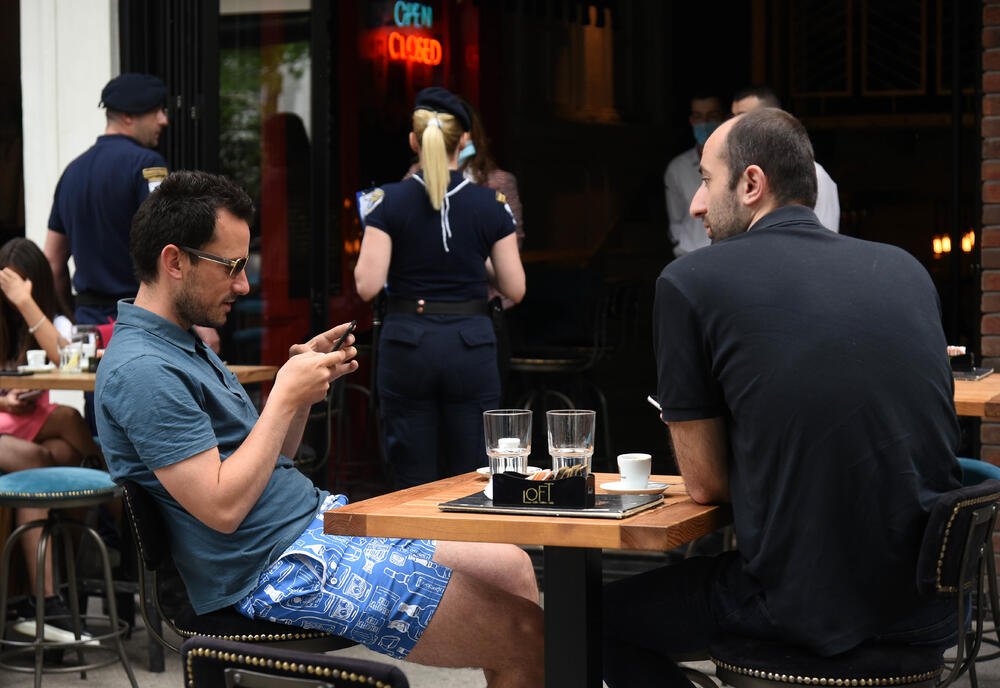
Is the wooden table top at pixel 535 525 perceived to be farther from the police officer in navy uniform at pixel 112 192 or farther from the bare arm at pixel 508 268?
the police officer in navy uniform at pixel 112 192

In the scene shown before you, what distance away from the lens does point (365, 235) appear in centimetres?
447

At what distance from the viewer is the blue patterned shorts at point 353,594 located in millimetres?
2582

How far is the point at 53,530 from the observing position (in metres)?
4.20

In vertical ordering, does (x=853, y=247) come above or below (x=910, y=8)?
below

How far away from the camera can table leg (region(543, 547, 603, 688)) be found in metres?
2.31

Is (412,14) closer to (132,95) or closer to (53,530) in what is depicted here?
(132,95)

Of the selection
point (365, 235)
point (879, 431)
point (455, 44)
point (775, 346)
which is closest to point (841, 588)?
point (879, 431)

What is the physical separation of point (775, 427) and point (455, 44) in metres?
6.11

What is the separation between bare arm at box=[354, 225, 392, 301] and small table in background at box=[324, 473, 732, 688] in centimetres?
205

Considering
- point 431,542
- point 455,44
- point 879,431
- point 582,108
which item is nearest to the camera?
point 879,431

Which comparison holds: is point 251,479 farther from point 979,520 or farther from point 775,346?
point 979,520

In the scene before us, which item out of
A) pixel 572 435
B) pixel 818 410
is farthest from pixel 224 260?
pixel 818 410

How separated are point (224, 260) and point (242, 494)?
51 cm

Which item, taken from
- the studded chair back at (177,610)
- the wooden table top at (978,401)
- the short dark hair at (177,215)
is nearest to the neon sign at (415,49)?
the wooden table top at (978,401)
